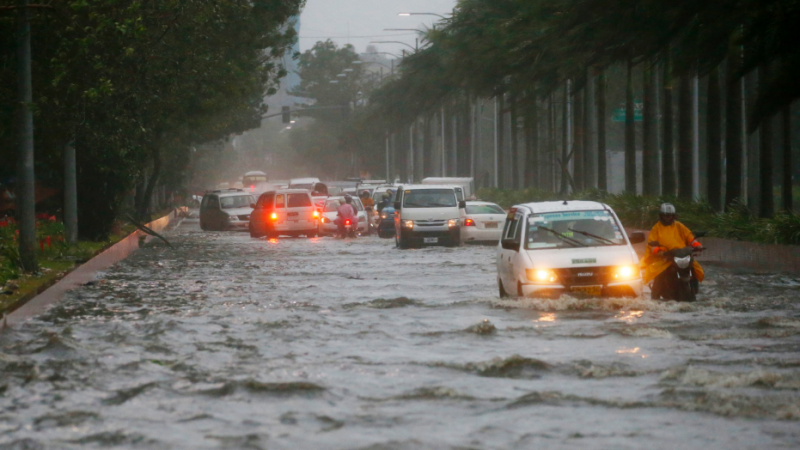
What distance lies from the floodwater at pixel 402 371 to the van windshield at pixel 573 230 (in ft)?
2.93

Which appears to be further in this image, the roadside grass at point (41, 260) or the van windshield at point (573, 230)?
the roadside grass at point (41, 260)

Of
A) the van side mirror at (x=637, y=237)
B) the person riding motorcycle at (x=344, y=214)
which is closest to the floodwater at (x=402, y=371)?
the van side mirror at (x=637, y=237)

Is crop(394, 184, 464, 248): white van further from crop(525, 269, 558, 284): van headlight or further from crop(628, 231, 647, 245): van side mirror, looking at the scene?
crop(525, 269, 558, 284): van headlight

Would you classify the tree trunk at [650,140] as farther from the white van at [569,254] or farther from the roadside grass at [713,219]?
the white van at [569,254]

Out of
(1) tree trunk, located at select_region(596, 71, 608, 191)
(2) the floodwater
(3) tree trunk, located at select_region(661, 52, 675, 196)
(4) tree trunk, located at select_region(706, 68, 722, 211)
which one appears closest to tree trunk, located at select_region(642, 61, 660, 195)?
(3) tree trunk, located at select_region(661, 52, 675, 196)

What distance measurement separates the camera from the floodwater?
7879 mm

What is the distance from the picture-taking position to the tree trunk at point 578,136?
4466 centimetres

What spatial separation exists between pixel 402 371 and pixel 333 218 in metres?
30.4

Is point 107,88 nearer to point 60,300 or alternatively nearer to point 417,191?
point 60,300

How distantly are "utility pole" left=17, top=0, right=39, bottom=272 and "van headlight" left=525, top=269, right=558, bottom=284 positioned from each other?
9.22m

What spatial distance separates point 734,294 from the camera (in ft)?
59.0

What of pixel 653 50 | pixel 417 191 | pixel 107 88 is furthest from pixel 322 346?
pixel 417 191

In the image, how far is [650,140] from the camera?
118 ft

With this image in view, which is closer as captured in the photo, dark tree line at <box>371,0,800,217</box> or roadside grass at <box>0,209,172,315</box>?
roadside grass at <box>0,209,172,315</box>
